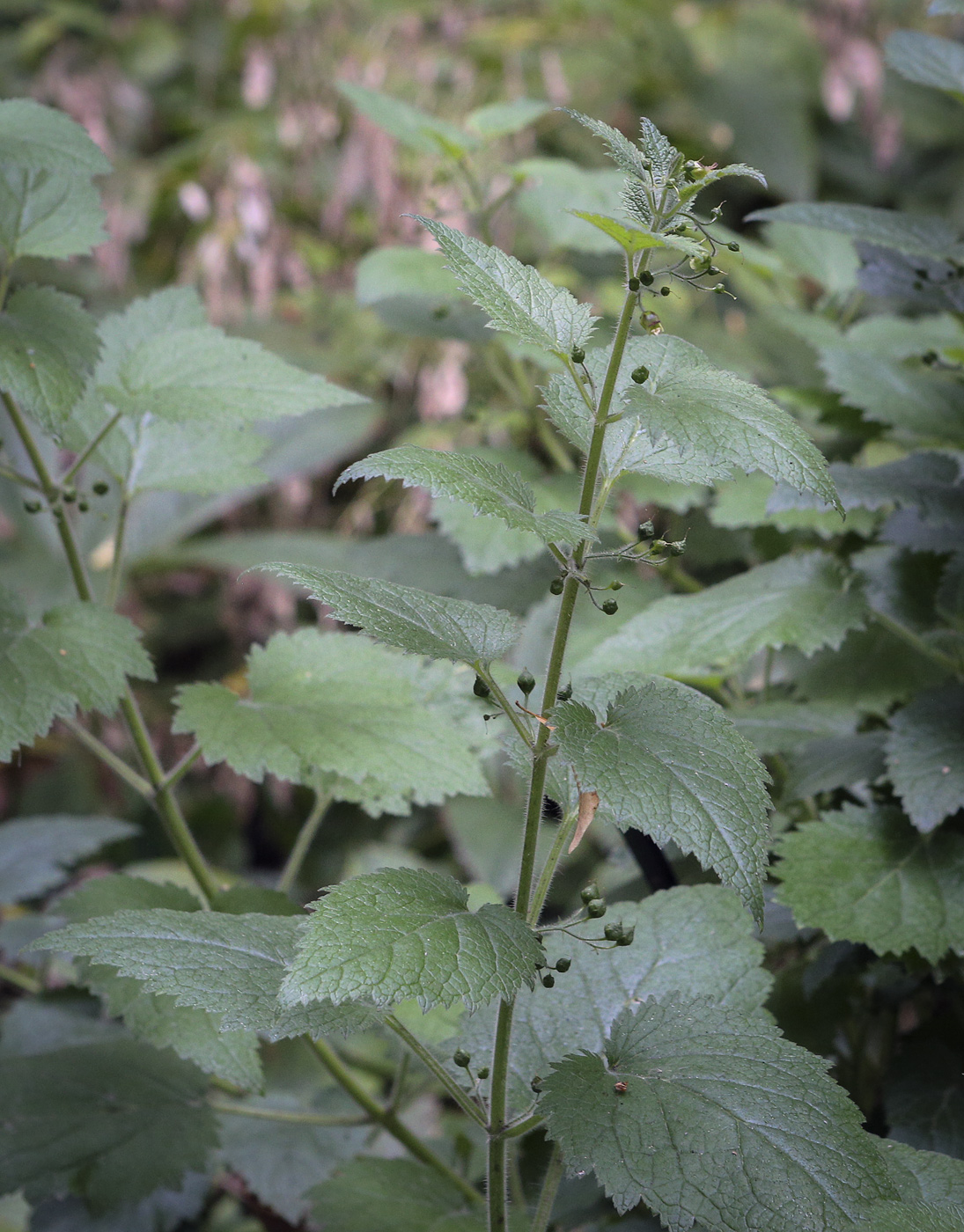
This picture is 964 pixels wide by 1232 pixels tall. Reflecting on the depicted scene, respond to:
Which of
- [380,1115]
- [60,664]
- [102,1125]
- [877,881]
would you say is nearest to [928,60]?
[877,881]

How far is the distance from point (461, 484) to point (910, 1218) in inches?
15.2

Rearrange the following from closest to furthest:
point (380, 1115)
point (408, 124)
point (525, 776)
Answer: point (525, 776), point (380, 1115), point (408, 124)

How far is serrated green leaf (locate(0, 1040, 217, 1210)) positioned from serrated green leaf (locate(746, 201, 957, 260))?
30.1 inches

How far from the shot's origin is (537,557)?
1.17 m

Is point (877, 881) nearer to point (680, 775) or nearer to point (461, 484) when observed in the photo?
point (680, 775)

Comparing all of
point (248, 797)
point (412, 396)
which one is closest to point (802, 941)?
point (248, 797)

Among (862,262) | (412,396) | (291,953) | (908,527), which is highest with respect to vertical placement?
(862,262)

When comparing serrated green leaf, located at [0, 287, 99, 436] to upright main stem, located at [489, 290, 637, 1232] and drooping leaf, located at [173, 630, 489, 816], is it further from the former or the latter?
upright main stem, located at [489, 290, 637, 1232]

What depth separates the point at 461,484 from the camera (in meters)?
0.48

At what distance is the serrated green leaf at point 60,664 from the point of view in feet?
2.14

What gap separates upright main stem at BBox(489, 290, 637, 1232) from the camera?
507 millimetres

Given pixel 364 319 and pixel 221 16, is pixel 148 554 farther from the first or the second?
pixel 221 16

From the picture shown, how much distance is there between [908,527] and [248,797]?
153cm

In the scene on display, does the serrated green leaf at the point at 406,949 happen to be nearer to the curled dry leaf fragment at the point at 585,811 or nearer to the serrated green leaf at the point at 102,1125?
the curled dry leaf fragment at the point at 585,811
